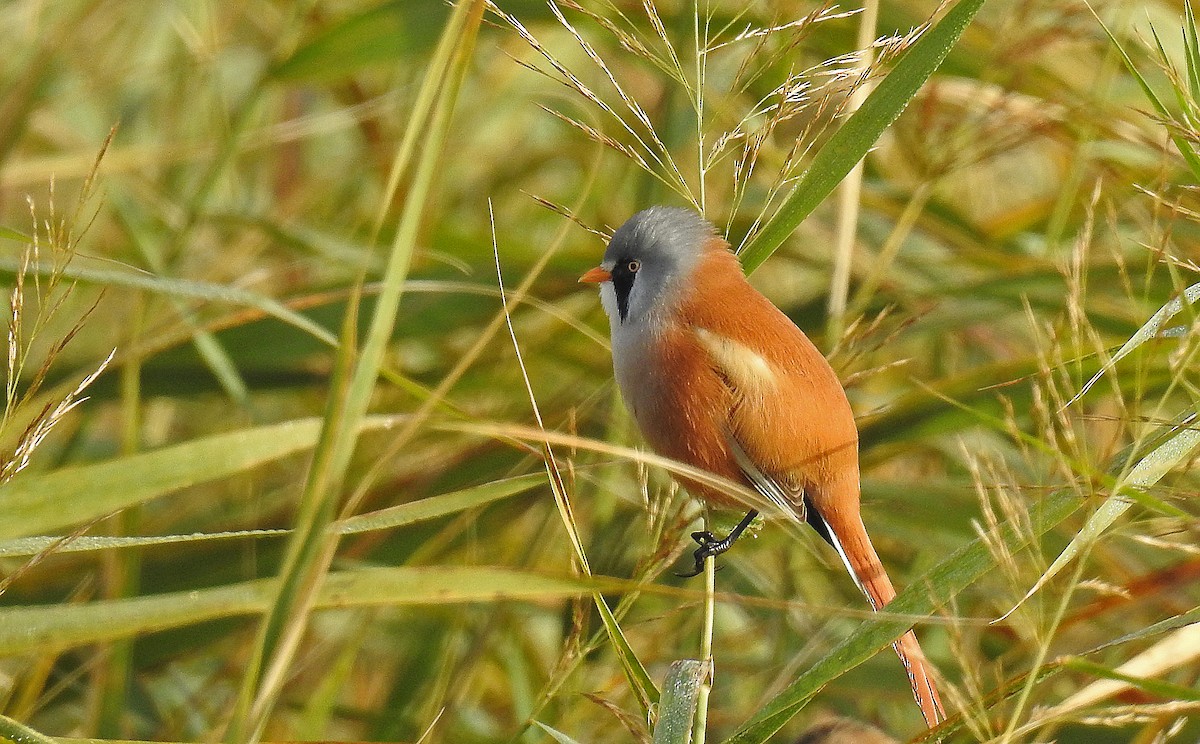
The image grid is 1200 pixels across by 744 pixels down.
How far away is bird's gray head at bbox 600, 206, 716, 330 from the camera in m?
2.14

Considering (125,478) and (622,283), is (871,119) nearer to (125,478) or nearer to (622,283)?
(622,283)

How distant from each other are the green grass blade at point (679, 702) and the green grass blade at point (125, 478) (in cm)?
41

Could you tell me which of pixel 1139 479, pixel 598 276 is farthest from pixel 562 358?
pixel 1139 479

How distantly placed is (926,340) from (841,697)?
1092 millimetres

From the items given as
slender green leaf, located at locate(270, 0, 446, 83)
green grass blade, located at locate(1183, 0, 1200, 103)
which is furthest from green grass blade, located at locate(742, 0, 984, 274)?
slender green leaf, located at locate(270, 0, 446, 83)

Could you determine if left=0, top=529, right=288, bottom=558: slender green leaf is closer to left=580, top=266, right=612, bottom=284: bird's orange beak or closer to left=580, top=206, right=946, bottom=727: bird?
left=580, top=206, right=946, bottom=727: bird

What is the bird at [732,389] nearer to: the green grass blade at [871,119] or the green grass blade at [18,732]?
the green grass blade at [871,119]

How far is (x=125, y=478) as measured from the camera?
1.30 metres

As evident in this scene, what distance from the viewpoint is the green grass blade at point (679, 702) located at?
4.28 feet

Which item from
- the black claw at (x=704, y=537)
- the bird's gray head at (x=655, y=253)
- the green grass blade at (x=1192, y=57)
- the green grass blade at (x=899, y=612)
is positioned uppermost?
the green grass blade at (x=1192, y=57)

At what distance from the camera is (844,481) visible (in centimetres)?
204

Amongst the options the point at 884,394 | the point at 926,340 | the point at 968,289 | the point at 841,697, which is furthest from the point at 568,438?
the point at 926,340

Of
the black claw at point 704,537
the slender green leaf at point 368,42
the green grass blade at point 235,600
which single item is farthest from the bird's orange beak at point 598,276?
the green grass blade at point 235,600

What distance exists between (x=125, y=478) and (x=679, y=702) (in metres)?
0.62
